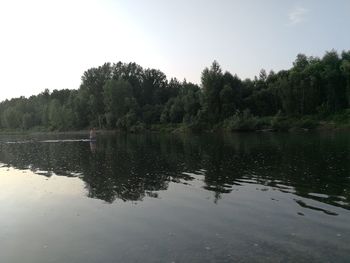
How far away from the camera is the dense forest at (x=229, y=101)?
11306 centimetres

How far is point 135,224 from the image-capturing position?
19234 mm

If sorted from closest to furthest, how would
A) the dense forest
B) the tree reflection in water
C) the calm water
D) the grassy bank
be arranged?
the calm water
the tree reflection in water
the grassy bank
the dense forest

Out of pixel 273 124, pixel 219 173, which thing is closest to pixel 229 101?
pixel 273 124

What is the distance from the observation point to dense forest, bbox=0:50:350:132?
11306 cm

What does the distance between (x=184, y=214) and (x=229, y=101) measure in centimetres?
10921

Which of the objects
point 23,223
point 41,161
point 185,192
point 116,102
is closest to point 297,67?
point 116,102

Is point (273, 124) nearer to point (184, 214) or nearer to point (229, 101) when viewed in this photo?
point (229, 101)

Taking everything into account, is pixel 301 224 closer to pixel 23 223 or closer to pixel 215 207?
pixel 215 207

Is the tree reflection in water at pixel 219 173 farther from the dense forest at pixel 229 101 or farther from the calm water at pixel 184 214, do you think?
the dense forest at pixel 229 101

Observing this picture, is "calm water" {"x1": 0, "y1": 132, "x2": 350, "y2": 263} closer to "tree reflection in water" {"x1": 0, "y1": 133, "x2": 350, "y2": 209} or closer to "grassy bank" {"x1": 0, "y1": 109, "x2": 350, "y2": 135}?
"tree reflection in water" {"x1": 0, "y1": 133, "x2": 350, "y2": 209}

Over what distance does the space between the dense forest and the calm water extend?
8024 centimetres

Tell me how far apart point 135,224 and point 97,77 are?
17201 cm

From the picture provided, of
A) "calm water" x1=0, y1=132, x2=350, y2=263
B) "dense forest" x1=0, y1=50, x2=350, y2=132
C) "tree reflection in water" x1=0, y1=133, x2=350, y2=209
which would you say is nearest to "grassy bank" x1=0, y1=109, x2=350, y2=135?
"dense forest" x1=0, y1=50, x2=350, y2=132

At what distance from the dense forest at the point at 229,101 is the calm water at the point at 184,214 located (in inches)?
3159
